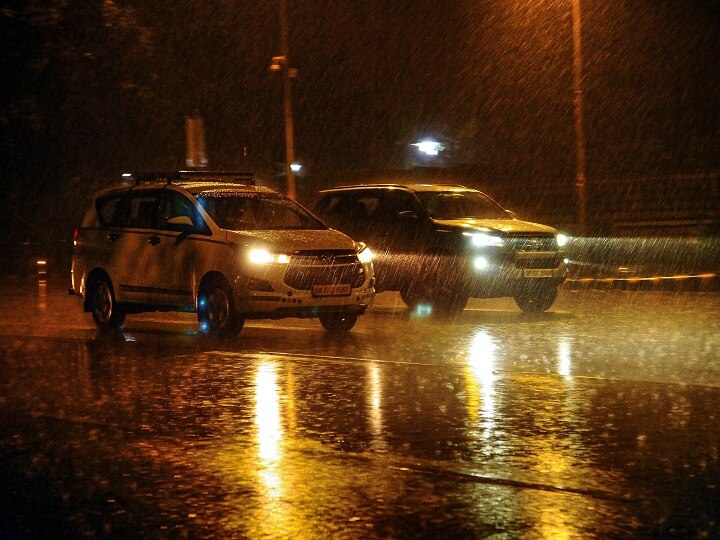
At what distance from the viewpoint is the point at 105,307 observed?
624 inches

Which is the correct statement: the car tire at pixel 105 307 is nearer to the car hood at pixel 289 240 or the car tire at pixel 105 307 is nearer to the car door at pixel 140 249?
the car door at pixel 140 249

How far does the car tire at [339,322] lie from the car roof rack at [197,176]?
2.41m

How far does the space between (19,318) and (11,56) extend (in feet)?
16.5

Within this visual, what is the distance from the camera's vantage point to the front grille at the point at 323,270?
1375 centimetres

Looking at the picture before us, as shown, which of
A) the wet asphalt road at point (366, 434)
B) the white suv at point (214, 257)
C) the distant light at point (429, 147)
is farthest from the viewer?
the distant light at point (429, 147)

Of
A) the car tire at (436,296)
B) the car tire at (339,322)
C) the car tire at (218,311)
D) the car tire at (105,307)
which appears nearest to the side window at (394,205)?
the car tire at (436,296)

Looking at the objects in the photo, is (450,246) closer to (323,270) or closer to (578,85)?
(323,270)

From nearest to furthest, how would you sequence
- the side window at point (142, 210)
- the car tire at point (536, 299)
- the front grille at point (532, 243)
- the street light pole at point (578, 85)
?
the side window at point (142, 210), the front grille at point (532, 243), the car tire at point (536, 299), the street light pole at point (578, 85)

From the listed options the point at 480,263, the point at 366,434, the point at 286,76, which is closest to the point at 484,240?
the point at 480,263

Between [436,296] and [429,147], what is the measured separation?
35.3 m

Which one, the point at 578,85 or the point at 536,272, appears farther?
the point at 578,85

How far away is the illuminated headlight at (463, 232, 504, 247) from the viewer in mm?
16188

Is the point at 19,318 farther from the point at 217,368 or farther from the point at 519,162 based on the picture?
the point at 519,162

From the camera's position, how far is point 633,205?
34.4 m
